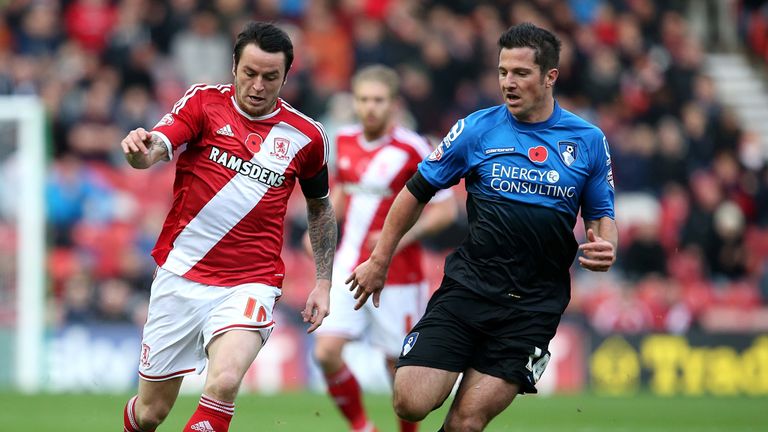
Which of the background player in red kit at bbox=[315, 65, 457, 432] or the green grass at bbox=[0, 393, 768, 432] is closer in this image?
the background player in red kit at bbox=[315, 65, 457, 432]

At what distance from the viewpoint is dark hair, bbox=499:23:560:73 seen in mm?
7246

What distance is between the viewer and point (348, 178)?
10.3 metres

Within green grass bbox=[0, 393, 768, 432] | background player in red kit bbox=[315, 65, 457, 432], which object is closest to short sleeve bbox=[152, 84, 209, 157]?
background player in red kit bbox=[315, 65, 457, 432]

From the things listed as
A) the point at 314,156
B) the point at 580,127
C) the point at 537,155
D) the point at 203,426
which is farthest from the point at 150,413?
the point at 580,127

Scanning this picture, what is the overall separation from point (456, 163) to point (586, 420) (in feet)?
18.9

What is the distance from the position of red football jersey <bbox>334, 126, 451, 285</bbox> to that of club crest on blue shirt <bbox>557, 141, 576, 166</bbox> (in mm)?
2904

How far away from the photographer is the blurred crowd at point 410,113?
16.4m

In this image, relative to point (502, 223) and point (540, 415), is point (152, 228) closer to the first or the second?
point (540, 415)

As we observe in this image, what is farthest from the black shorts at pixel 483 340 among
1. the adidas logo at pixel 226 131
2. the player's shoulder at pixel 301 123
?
the adidas logo at pixel 226 131

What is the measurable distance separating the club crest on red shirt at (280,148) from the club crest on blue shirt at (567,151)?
1.56 meters

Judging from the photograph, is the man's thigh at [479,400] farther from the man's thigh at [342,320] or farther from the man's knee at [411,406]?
the man's thigh at [342,320]

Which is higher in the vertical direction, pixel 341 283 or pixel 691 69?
pixel 691 69

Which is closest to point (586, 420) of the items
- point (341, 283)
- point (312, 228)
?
point (341, 283)

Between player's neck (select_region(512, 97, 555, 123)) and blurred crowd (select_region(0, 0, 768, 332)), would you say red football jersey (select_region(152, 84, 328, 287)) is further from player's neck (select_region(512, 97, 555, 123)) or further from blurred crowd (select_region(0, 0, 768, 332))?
blurred crowd (select_region(0, 0, 768, 332))
